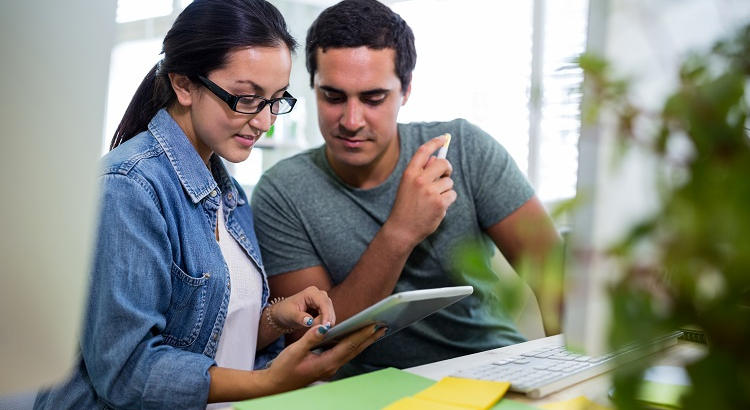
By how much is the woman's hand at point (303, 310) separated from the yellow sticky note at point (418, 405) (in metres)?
0.42

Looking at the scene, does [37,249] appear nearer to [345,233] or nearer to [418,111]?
[345,233]

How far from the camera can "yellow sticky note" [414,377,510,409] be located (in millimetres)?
752

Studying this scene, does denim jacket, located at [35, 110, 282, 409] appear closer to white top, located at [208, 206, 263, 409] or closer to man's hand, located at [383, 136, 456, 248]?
white top, located at [208, 206, 263, 409]

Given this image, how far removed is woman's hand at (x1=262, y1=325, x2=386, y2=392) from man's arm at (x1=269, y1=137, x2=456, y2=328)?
0.35m

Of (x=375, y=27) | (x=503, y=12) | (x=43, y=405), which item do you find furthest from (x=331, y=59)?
(x=503, y=12)

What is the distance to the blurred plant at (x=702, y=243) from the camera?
0.97ft

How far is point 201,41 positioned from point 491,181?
714mm

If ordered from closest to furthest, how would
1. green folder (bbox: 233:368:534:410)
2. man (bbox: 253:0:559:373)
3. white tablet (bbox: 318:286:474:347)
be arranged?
green folder (bbox: 233:368:534:410) < white tablet (bbox: 318:286:474:347) < man (bbox: 253:0:559:373)

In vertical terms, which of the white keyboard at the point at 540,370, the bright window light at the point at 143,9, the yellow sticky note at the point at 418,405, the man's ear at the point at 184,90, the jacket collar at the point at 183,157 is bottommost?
the white keyboard at the point at 540,370

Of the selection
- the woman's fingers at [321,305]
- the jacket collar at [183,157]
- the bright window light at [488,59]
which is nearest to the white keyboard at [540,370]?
the woman's fingers at [321,305]

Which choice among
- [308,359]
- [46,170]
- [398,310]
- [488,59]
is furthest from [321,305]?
[488,59]

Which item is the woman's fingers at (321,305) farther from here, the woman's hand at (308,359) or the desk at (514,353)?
the desk at (514,353)

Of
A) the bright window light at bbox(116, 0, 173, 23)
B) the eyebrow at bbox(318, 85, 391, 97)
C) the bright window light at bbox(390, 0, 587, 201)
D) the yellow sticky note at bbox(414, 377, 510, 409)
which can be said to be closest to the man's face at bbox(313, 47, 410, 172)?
the eyebrow at bbox(318, 85, 391, 97)

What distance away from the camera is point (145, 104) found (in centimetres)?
124
